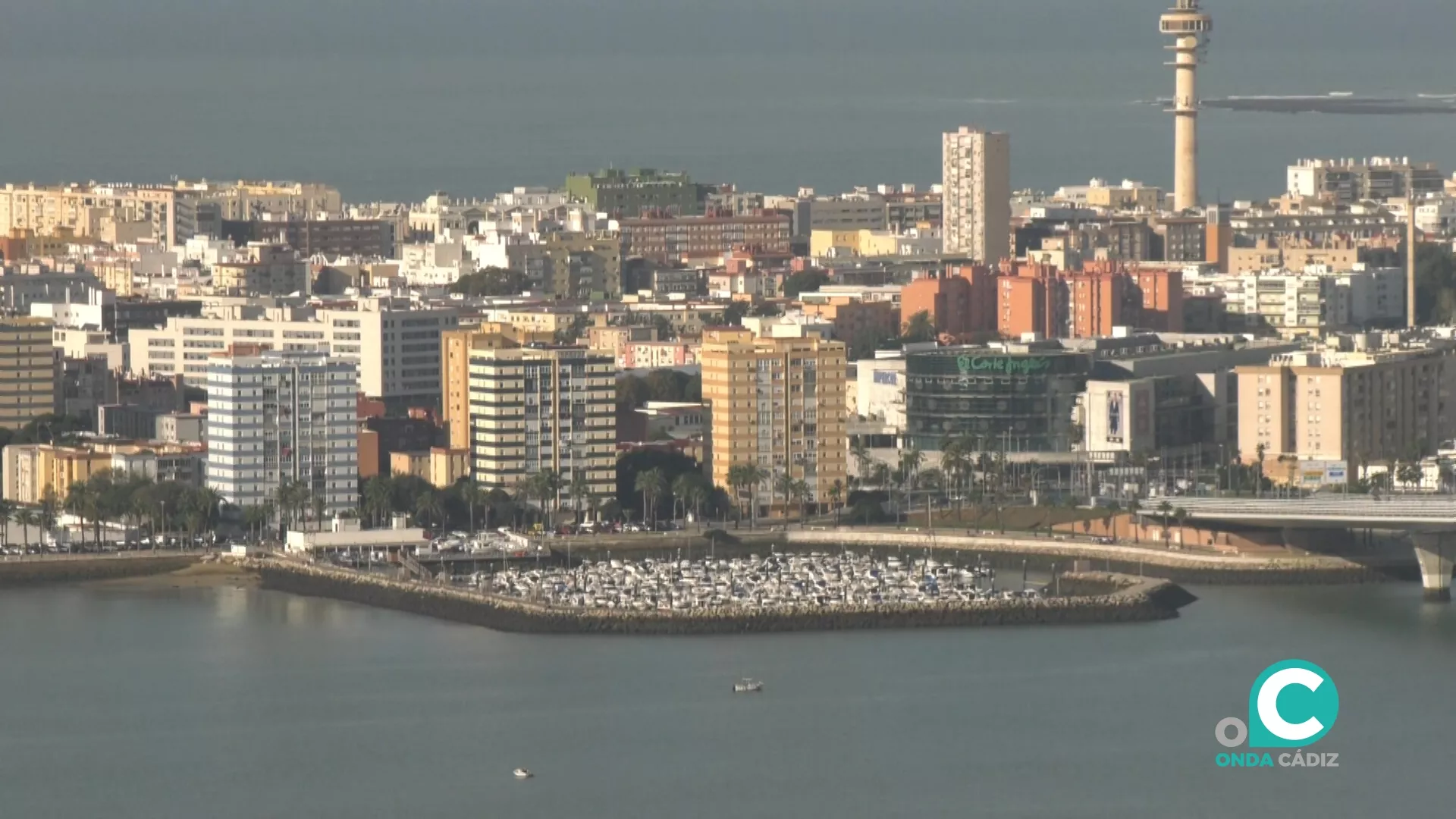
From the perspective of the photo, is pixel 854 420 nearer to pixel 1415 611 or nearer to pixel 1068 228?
pixel 1415 611

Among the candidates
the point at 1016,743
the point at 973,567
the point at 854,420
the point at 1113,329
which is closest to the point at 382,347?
the point at 854,420

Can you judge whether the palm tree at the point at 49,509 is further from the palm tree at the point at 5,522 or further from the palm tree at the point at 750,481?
the palm tree at the point at 750,481

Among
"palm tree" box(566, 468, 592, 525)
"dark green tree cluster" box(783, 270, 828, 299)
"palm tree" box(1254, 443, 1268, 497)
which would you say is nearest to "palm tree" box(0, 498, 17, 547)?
"palm tree" box(566, 468, 592, 525)

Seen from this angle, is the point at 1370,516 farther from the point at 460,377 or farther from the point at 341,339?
the point at 341,339

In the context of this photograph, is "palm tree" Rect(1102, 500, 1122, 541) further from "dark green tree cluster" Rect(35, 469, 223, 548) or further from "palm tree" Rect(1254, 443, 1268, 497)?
"dark green tree cluster" Rect(35, 469, 223, 548)

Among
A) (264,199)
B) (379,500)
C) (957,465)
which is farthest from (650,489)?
(264,199)

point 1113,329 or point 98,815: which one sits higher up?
point 1113,329
